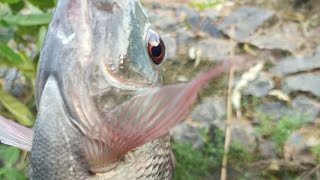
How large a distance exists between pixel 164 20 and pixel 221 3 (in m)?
0.36

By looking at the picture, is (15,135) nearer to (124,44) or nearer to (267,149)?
(124,44)

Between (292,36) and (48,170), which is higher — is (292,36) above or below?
below

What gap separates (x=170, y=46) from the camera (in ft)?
14.1

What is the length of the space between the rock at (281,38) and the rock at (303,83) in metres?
0.30

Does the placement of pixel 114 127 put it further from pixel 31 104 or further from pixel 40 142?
pixel 31 104

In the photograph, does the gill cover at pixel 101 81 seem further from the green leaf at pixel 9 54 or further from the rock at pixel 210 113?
the rock at pixel 210 113

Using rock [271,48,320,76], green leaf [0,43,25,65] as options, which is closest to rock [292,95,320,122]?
rock [271,48,320,76]

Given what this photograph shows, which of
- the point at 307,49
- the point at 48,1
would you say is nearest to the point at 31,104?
the point at 48,1

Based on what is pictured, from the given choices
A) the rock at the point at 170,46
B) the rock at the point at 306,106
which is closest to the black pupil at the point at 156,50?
the rock at the point at 306,106

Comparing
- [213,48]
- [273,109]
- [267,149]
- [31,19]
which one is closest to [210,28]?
[213,48]

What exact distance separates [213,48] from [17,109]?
1.33m

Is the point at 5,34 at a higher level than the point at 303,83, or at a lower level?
higher

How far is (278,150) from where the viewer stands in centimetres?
330

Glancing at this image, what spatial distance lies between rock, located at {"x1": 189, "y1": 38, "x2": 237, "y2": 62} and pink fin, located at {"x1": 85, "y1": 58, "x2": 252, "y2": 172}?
251 cm
